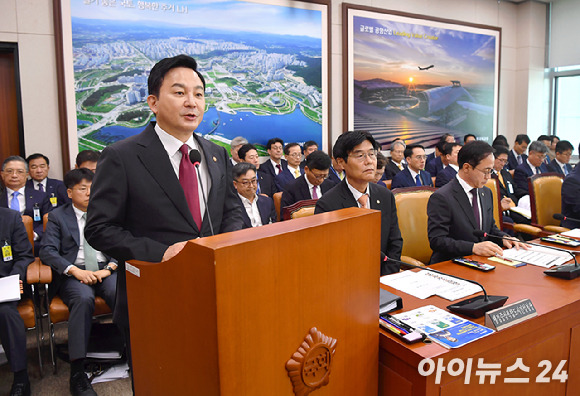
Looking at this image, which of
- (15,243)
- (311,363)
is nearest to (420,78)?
(15,243)

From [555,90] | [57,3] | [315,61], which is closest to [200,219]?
[57,3]

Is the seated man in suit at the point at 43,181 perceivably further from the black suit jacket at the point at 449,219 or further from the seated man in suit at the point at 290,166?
the black suit jacket at the point at 449,219

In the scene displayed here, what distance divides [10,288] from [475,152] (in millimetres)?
2576

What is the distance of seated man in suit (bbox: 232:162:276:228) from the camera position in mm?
3398

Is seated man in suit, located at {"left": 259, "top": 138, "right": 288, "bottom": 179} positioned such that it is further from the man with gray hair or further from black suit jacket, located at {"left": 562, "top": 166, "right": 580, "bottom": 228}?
black suit jacket, located at {"left": 562, "top": 166, "right": 580, "bottom": 228}

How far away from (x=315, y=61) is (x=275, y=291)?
5304mm

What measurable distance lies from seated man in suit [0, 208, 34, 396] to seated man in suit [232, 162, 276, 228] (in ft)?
4.84

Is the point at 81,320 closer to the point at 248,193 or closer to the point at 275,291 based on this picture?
the point at 248,193

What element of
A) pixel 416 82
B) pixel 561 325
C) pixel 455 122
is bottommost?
pixel 561 325

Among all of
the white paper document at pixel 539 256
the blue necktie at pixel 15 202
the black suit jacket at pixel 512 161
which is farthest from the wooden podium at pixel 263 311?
the black suit jacket at pixel 512 161

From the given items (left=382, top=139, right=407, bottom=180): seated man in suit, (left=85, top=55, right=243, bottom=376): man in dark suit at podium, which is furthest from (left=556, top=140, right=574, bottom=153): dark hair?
(left=85, top=55, right=243, bottom=376): man in dark suit at podium

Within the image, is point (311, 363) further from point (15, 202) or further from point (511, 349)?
point (15, 202)

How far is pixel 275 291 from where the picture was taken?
2.76ft

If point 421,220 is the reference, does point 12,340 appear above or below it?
below
